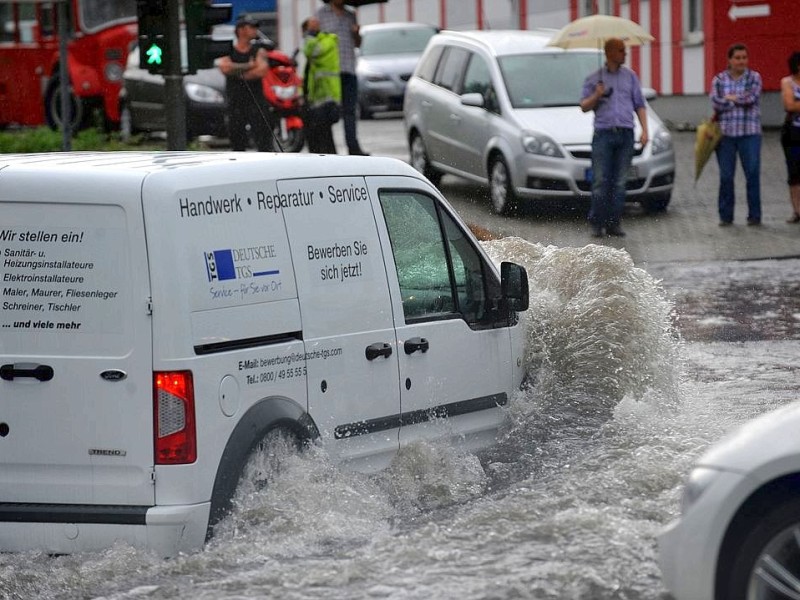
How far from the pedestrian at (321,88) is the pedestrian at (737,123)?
184 inches

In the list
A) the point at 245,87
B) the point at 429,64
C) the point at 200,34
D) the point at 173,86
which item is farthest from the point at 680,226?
the point at 173,86

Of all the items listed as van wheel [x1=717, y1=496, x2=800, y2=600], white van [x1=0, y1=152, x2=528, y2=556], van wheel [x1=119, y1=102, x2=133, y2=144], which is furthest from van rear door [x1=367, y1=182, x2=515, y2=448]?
van wheel [x1=119, y1=102, x2=133, y2=144]

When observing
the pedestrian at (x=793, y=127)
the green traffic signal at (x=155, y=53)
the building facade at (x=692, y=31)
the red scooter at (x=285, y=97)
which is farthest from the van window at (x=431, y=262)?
the building facade at (x=692, y=31)

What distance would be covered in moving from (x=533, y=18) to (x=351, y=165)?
31406 millimetres

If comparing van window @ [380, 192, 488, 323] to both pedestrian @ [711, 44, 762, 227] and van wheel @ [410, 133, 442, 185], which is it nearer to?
pedestrian @ [711, 44, 762, 227]

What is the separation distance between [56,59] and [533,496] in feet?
90.9

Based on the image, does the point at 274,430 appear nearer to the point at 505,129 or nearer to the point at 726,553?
the point at 726,553

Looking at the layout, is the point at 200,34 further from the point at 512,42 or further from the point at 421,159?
the point at 421,159

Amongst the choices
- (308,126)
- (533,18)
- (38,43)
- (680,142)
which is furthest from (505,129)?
(533,18)

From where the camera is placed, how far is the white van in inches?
241

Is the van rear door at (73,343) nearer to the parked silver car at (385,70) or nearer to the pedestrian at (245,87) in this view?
the pedestrian at (245,87)

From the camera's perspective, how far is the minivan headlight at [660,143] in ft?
58.3

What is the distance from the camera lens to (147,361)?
611 cm

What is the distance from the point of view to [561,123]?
1805 centimetres
